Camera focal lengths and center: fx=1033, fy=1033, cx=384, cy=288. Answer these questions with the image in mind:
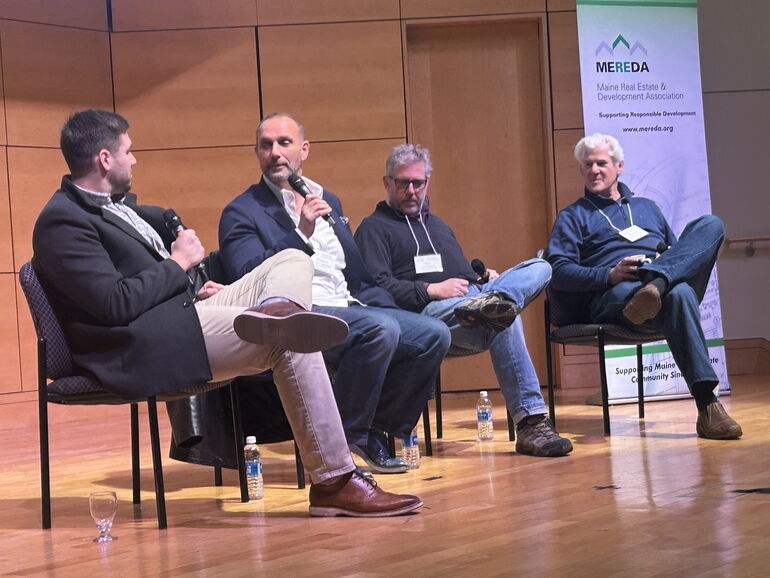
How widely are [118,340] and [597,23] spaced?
386cm

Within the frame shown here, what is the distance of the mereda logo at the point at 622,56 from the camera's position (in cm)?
572

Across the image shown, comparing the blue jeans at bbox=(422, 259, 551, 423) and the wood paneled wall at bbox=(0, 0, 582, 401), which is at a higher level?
the wood paneled wall at bbox=(0, 0, 582, 401)

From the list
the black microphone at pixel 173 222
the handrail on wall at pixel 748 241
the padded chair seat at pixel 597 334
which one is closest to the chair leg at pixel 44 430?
the black microphone at pixel 173 222

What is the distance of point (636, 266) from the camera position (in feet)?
14.0

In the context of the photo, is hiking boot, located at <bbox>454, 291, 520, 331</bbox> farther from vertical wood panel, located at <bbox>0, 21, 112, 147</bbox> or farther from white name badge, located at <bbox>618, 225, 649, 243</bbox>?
vertical wood panel, located at <bbox>0, 21, 112, 147</bbox>

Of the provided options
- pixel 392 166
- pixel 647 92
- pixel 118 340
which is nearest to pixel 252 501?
pixel 118 340

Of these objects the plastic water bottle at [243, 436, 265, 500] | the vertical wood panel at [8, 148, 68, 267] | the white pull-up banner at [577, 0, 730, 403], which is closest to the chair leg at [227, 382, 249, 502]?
the plastic water bottle at [243, 436, 265, 500]

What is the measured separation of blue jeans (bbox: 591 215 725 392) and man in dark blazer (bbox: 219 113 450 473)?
1.03 meters

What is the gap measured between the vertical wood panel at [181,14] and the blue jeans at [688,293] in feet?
11.5

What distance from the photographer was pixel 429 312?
3977 millimetres

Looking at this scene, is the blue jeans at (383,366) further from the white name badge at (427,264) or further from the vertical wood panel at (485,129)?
the vertical wood panel at (485,129)

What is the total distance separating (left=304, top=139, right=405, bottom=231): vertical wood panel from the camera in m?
6.58

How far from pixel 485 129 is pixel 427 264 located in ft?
8.84

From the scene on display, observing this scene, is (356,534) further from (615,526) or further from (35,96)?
(35,96)
